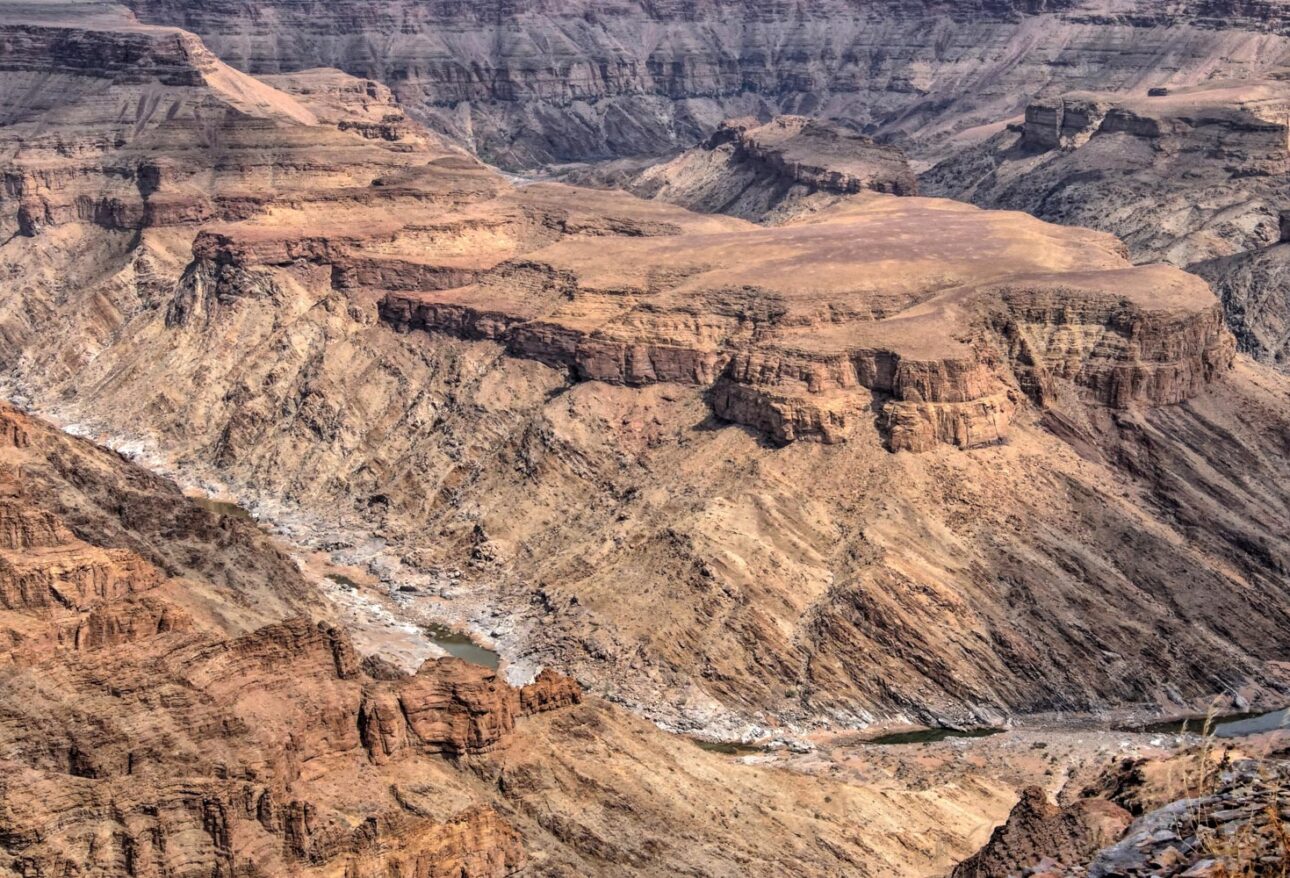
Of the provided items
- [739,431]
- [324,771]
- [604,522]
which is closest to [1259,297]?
[739,431]

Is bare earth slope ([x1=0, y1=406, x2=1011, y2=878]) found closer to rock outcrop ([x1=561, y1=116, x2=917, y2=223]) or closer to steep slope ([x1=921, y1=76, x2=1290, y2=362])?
steep slope ([x1=921, y1=76, x2=1290, y2=362])

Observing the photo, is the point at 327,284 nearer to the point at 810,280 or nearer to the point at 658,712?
the point at 810,280

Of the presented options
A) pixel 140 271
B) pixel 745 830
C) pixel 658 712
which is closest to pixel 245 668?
pixel 745 830

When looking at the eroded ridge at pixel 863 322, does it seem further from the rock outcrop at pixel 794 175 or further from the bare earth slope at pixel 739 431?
the rock outcrop at pixel 794 175

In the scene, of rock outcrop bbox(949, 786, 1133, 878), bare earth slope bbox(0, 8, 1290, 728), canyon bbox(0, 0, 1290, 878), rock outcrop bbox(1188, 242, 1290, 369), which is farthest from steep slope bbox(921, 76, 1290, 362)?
rock outcrop bbox(949, 786, 1133, 878)

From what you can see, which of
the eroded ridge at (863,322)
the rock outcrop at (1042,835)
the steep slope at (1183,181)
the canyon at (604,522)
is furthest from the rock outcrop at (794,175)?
the rock outcrop at (1042,835)

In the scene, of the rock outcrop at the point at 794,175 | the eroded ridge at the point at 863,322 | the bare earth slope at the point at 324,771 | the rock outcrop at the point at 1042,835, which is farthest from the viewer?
the rock outcrop at the point at 794,175
